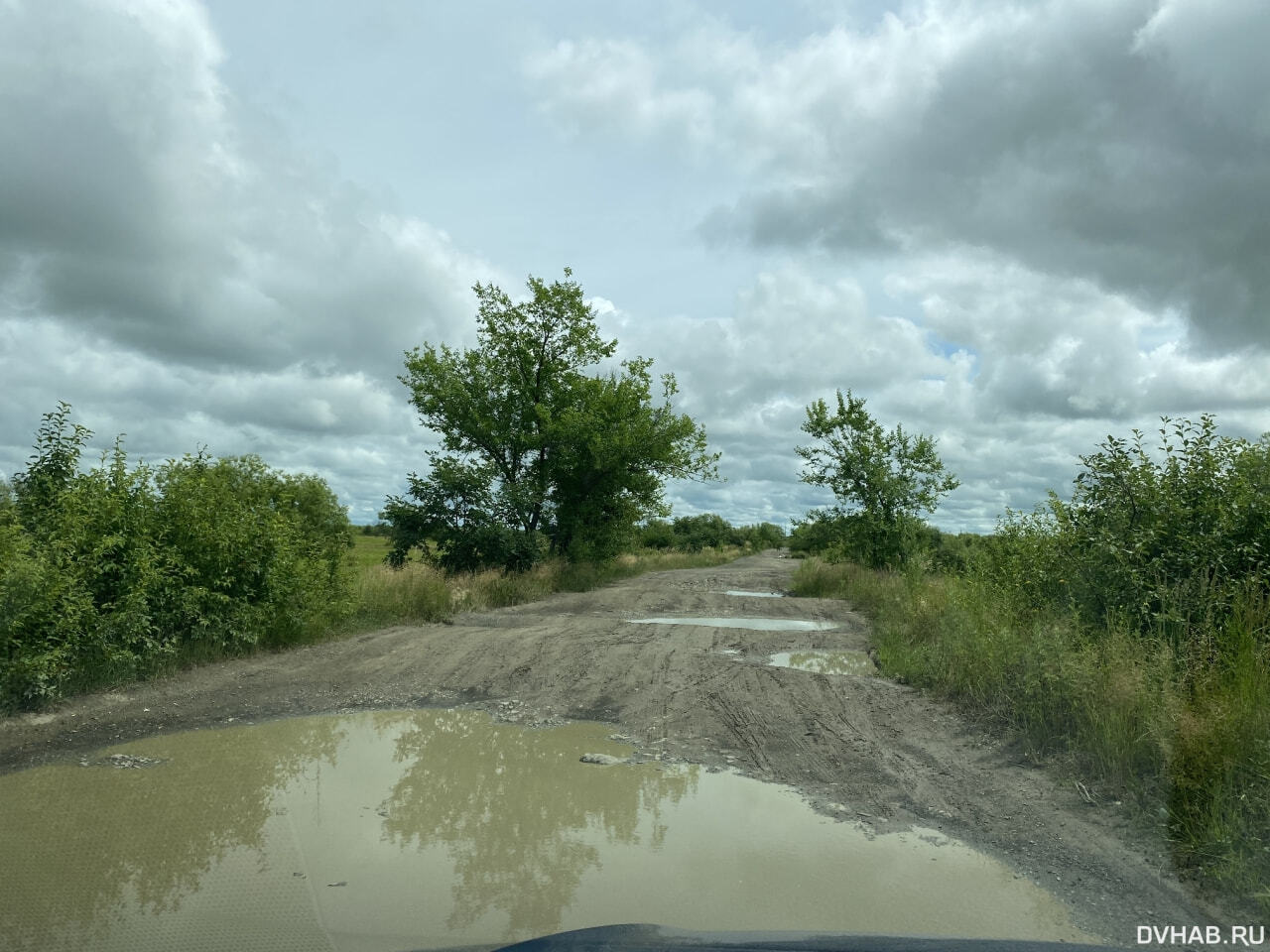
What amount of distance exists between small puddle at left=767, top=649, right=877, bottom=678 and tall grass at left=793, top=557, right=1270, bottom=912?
35.5 inches

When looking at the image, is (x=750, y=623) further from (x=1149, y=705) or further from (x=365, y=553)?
(x=365, y=553)

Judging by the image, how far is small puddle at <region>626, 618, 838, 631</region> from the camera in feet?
54.8

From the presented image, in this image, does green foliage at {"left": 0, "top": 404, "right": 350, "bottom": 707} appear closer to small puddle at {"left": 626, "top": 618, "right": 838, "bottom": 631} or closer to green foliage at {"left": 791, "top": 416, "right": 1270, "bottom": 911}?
small puddle at {"left": 626, "top": 618, "right": 838, "bottom": 631}

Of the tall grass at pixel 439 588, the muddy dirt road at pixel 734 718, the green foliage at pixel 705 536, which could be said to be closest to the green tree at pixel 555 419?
the tall grass at pixel 439 588

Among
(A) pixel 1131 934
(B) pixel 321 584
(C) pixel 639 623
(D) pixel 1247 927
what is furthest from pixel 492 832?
(C) pixel 639 623

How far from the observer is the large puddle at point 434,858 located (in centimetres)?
411

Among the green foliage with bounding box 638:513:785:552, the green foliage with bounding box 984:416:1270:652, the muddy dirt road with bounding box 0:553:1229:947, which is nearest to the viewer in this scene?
the muddy dirt road with bounding box 0:553:1229:947

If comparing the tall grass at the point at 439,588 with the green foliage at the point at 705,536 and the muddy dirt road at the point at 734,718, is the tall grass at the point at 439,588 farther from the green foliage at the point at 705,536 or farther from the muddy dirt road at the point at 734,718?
the green foliage at the point at 705,536

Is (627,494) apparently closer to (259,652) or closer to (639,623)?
(639,623)

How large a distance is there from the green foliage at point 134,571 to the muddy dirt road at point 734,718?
0.49 metres

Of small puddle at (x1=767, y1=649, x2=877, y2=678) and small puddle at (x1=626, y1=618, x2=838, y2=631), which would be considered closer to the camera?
small puddle at (x1=767, y1=649, x2=877, y2=678)

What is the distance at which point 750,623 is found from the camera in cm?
1773

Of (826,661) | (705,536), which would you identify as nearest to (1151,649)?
(826,661)

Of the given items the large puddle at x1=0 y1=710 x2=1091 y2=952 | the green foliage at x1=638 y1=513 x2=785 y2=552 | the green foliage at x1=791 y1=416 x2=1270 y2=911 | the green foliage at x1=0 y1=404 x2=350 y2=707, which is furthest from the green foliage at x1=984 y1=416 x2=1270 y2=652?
the green foliage at x1=638 y1=513 x2=785 y2=552
